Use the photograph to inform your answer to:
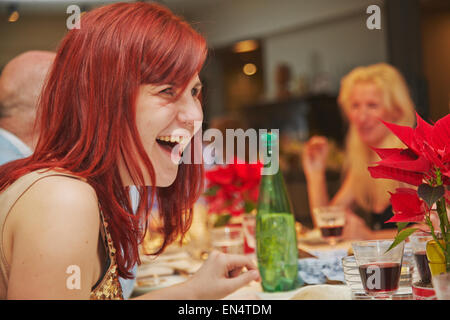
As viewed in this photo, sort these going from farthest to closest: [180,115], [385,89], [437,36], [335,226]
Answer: [437,36] < [385,89] < [335,226] < [180,115]

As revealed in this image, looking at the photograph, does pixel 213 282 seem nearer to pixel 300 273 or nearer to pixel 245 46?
pixel 300 273

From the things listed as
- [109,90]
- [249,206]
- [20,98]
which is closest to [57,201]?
[109,90]

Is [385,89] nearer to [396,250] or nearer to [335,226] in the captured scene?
[335,226]

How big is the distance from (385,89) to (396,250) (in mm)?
1919

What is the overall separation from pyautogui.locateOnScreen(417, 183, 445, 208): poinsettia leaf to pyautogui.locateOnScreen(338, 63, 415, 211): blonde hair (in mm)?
1748

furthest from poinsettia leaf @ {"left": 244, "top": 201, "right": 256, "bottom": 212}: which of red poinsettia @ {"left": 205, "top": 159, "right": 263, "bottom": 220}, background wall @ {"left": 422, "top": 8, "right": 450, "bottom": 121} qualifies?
background wall @ {"left": 422, "top": 8, "right": 450, "bottom": 121}

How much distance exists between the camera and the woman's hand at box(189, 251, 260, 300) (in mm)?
1087

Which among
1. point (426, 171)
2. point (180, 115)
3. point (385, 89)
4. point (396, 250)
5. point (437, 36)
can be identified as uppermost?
point (437, 36)

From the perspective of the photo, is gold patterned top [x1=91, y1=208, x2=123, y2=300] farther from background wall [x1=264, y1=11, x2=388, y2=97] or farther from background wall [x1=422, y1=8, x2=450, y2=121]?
background wall [x1=264, y1=11, x2=388, y2=97]

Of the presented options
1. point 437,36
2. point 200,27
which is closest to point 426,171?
point 200,27

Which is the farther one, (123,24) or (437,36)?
(437,36)

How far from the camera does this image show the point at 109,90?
2.87 feet

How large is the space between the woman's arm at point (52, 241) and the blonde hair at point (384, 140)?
189 cm

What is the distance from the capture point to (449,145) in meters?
0.73
